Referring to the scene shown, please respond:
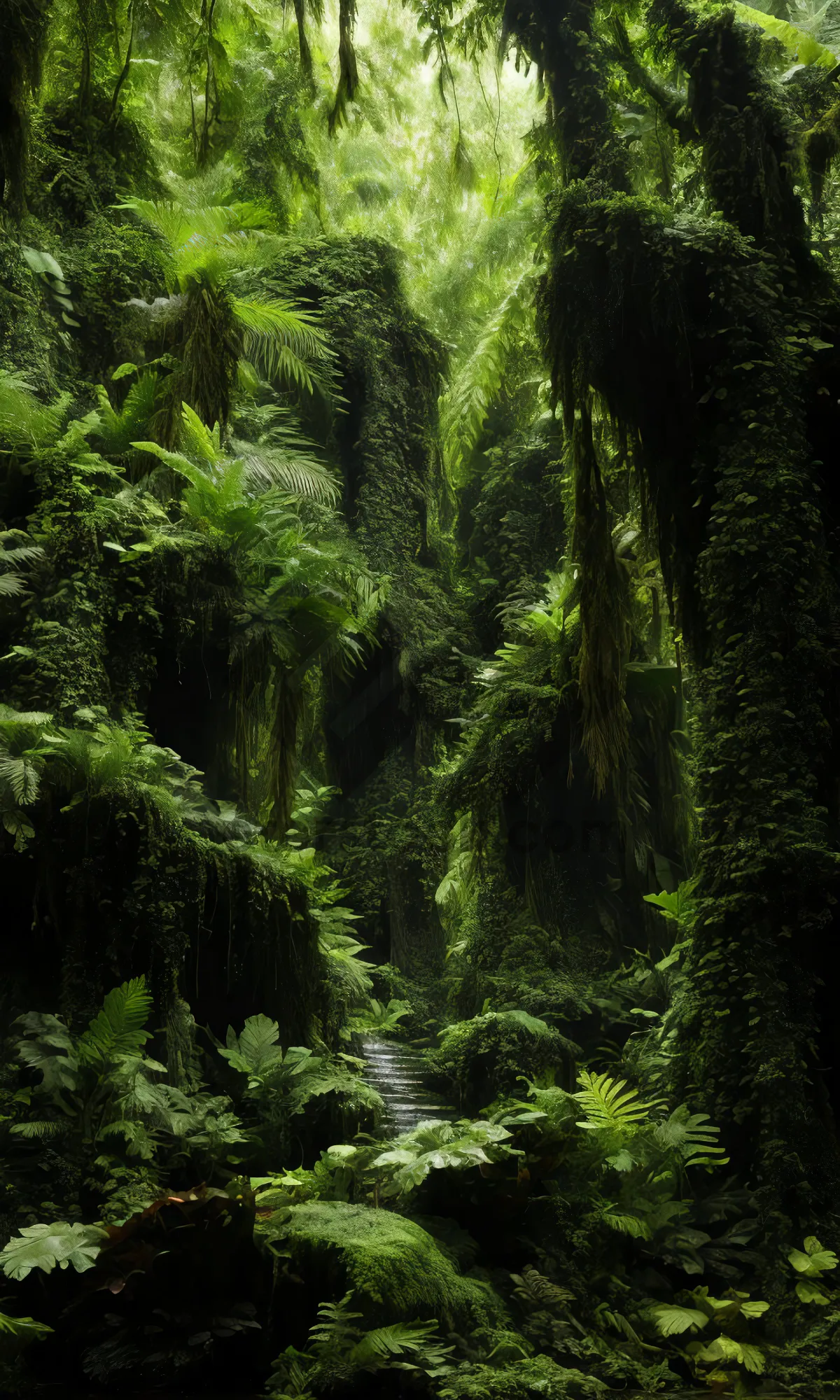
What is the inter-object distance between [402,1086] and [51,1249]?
517cm

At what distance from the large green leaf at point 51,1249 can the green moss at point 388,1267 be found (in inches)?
33.2

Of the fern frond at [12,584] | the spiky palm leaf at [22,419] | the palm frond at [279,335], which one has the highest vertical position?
the palm frond at [279,335]

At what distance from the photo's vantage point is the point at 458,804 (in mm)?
9406

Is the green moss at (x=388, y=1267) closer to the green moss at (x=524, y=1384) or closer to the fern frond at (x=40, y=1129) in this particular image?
the green moss at (x=524, y=1384)

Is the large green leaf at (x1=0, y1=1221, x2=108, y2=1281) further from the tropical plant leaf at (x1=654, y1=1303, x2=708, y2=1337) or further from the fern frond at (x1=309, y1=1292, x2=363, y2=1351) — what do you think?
the tropical plant leaf at (x1=654, y1=1303, x2=708, y2=1337)

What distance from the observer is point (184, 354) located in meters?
8.62

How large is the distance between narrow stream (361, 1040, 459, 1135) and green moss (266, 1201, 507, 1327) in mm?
2435

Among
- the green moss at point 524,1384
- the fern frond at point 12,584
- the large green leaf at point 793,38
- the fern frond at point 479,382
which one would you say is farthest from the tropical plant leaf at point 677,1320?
the fern frond at point 479,382

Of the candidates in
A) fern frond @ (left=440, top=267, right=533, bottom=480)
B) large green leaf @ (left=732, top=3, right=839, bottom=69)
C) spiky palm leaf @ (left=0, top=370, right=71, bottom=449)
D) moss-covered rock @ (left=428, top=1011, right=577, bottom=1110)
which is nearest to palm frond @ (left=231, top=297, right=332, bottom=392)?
spiky palm leaf @ (left=0, top=370, right=71, bottom=449)

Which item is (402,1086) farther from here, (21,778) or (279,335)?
(279,335)

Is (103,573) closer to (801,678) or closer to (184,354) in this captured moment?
(184,354)

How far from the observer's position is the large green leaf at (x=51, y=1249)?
4.02 m

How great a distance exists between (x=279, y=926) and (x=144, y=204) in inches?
251

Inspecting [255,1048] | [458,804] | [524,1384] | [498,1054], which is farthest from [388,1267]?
[458,804]
